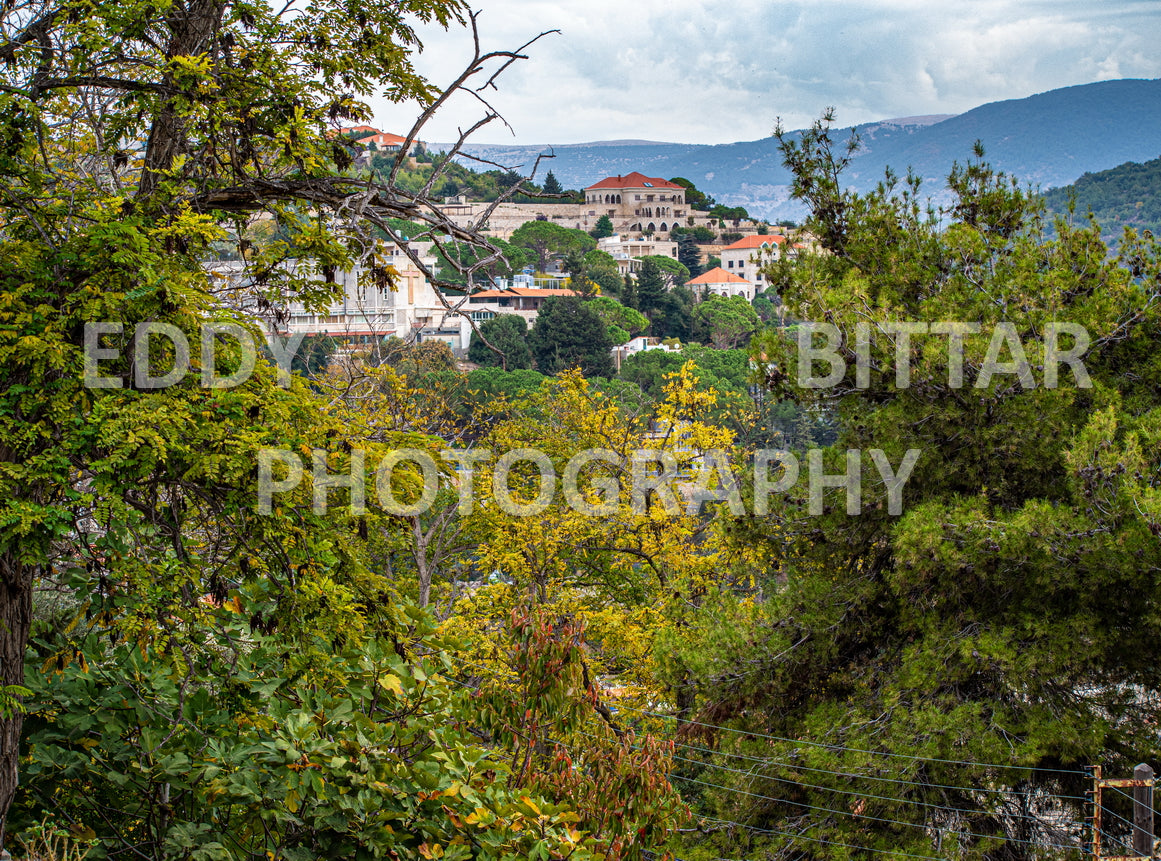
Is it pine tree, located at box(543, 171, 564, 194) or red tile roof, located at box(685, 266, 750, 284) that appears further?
red tile roof, located at box(685, 266, 750, 284)

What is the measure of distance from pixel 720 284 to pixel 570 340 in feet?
107

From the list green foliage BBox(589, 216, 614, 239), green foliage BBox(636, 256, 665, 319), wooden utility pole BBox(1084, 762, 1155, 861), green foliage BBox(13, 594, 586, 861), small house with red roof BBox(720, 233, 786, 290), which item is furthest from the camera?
green foliage BBox(589, 216, 614, 239)

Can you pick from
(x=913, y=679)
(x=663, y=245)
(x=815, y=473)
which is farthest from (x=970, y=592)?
(x=663, y=245)

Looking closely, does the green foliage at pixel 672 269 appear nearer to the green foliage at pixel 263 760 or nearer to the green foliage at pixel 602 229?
the green foliage at pixel 602 229

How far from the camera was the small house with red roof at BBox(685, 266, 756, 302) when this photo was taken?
79.2m

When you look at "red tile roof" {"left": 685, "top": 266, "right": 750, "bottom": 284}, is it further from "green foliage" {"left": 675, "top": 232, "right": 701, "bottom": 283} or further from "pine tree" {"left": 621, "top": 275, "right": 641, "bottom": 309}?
"pine tree" {"left": 621, "top": 275, "right": 641, "bottom": 309}

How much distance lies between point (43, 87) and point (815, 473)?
6.07 metres

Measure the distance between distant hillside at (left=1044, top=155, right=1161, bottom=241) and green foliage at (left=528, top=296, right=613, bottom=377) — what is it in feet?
100

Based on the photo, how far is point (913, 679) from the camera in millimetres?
6445

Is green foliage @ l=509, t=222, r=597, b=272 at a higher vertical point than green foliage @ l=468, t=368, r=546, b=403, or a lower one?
higher

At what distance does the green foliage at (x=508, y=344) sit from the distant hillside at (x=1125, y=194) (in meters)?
34.2

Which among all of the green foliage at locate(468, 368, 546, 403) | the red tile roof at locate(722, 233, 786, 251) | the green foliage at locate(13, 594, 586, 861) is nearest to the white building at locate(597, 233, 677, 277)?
the red tile roof at locate(722, 233, 786, 251)

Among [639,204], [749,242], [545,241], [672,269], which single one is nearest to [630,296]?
[545,241]

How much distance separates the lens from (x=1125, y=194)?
6925 cm
